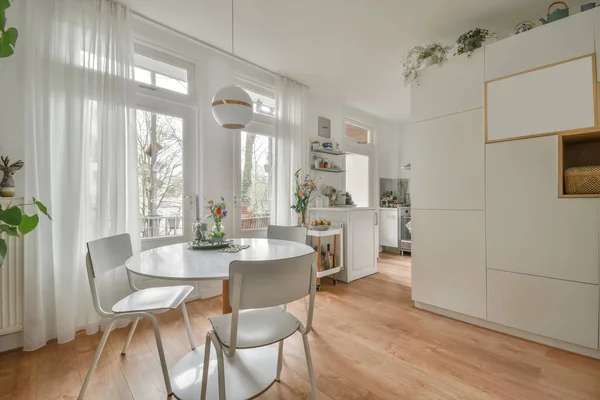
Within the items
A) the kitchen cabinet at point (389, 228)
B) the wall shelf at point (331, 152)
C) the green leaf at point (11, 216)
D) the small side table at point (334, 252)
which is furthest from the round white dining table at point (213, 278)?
the kitchen cabinet at point (389, 228)

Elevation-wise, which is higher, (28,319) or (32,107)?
(32,107)

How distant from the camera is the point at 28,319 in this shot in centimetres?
193

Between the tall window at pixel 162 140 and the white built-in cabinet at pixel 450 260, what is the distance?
2453 millimetres

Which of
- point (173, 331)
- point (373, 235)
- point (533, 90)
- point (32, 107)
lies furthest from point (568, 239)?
point (32, 107)

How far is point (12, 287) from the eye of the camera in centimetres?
189

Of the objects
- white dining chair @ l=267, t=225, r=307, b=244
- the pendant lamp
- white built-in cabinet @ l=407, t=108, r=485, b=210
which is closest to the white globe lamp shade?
the pendant lamp

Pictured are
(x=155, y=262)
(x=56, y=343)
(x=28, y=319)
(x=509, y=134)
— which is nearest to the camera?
(x=155, y=262)

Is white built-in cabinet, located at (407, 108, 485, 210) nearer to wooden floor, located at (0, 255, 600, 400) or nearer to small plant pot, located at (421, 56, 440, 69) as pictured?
small plant pot, located at (421, 56, 440, 69)

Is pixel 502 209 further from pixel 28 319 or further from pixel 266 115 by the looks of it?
pixel 28 319

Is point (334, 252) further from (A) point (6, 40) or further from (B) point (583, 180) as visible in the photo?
(A) point (6, 40)

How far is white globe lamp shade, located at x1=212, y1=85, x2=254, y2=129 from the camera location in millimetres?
1781

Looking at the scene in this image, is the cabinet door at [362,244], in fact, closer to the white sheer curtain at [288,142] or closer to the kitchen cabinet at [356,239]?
the kitchen cabinet at [356,239]

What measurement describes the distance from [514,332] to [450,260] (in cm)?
69

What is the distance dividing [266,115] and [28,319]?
295 cm
